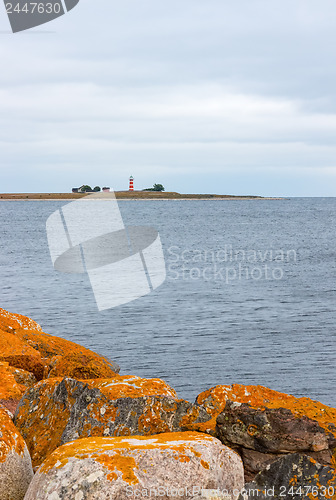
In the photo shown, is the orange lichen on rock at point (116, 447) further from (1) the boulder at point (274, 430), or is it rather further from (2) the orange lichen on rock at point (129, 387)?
(2) the orange lichen on rock at point (129, 387)

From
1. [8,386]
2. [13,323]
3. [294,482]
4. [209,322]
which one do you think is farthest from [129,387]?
[209,322]

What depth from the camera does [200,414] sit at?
7340mm

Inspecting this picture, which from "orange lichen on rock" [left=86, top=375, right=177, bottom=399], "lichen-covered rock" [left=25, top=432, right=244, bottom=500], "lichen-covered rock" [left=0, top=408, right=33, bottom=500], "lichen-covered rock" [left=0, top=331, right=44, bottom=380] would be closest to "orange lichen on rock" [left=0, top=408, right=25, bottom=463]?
"lichen-covered rock" [left=0, top=408, right=33, bottom=500]

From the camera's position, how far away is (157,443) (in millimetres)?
5793

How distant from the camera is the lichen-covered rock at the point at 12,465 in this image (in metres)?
6.47

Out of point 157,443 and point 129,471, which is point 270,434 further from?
point 129,471

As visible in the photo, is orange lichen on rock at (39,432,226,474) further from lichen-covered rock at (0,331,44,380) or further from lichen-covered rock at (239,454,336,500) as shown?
lichen-covered rock at (0,331,44,380)


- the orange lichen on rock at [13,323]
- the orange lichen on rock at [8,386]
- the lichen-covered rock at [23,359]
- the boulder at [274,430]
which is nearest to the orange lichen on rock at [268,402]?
the boulder at [274,430]

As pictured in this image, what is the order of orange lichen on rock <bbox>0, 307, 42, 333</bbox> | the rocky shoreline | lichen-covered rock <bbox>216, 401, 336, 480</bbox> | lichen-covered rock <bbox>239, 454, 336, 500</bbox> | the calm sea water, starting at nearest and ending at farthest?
lichen-covered rock <bbox>239, 454, 336, 500</bbox>
the rocky shoreline
lichen-covered rock <bbox>216, 401, 336, 480</bbox>
orange lichen on rock <bbox>0, 307, 42, 333</bbox>
the calm sea water

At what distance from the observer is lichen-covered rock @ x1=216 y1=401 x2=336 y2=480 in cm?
629

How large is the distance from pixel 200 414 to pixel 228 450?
4.20 ft

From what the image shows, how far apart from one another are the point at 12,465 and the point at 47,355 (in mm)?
6103

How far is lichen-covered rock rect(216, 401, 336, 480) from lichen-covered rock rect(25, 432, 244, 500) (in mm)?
755

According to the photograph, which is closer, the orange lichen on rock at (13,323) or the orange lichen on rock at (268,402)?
the orange lichen on rock at (268,402)
